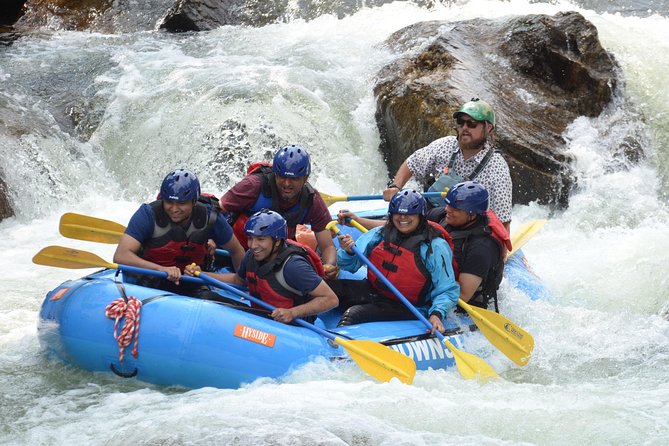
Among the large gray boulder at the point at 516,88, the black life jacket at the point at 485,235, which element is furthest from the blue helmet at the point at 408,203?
the large gray boulder at the point at 516,88

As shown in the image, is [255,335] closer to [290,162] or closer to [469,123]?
[290,162]

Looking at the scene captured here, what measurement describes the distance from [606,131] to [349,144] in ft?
9.41

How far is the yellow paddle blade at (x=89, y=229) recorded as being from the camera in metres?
5.77

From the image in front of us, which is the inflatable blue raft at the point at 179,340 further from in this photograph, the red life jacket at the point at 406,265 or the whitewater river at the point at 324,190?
the red life jacket at the point at 406,265

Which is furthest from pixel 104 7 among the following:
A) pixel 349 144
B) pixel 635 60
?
pixel 635 60

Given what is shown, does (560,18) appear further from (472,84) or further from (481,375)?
(481,375)

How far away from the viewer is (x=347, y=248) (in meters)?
5.86

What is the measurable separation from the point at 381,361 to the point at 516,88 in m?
5.86

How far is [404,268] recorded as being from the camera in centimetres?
571

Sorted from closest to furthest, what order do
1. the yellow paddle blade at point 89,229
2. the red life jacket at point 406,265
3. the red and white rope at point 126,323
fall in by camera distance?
the red and white rope at point 126,323
the red life jacket at point 406,265
the yellow paddle blade at point 89,229

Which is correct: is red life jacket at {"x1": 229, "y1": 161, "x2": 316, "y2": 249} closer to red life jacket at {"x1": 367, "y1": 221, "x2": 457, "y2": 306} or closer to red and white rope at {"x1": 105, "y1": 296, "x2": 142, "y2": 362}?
red life jacket at {"x1": 367, "y1": 221, "x2": 457, "y2": 306}

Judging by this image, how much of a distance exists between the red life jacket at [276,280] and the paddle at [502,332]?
1037mm

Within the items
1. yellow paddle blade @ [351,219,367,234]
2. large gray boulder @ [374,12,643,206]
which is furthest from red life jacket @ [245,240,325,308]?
large gray boulder @ [374,12,643,206]

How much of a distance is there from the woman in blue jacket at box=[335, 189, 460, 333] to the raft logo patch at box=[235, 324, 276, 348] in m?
0.70
